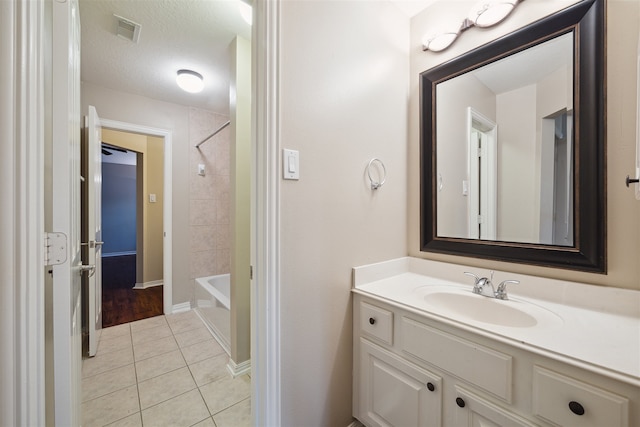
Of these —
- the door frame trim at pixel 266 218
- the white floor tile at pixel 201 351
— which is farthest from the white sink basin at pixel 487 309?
the white floor tile at pixel 201 351

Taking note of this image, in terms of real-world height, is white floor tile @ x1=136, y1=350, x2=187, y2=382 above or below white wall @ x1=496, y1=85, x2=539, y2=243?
below

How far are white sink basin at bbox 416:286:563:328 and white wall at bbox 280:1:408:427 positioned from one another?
13.8 inches

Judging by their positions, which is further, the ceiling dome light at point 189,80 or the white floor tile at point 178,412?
the ceiling dome light at point 189,80

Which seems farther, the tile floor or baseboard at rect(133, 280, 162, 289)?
baseboard at rect(133, 280, 162, 289)

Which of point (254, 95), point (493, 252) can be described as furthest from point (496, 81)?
point (254, 95)

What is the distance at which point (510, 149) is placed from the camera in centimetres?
127

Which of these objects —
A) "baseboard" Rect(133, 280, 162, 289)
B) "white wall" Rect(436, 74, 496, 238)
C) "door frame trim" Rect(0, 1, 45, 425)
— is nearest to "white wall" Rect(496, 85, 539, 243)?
"white wall" Rect(436, 74, 496, 238)

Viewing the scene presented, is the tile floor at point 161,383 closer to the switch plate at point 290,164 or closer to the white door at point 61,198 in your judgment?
the white door at point 61,198

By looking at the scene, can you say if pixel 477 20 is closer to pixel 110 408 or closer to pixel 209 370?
pixel 209 370

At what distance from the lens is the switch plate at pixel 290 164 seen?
102 centimetres

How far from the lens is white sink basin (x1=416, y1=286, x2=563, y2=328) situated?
98 centimetres

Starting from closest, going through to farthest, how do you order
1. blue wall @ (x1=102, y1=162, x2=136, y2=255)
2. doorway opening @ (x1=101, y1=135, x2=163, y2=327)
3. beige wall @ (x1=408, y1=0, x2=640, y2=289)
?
beige wall @ (x1=408, y1=0, x2=640, y2=289), doorway opening @ (x1=101, y1=135, x2=163, y2=327), blue wall @ (x1=102, y1=162, x2=136, y2=255)

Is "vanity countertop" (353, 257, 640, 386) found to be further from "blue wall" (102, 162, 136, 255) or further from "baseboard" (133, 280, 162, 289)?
"blue wall" (102, 162, 136, 255)

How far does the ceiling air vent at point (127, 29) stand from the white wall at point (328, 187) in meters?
1.29
